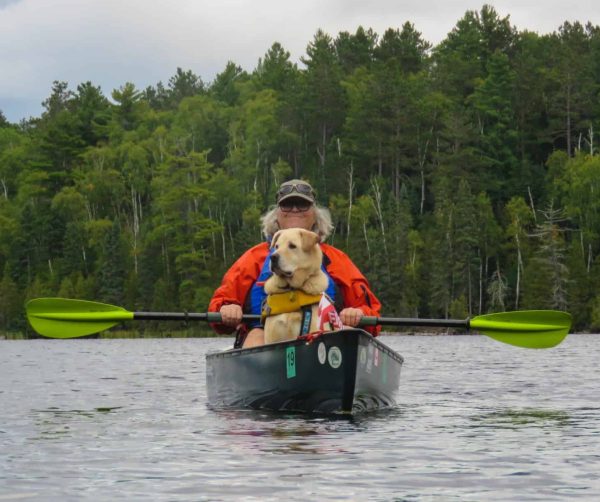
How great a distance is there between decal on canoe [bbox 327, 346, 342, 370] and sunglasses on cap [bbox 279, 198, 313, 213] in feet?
4.96

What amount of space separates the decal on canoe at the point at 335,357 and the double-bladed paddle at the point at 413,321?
1397mm

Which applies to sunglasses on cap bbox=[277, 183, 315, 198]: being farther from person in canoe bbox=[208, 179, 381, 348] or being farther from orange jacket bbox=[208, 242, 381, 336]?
orange jacket bbox=[208, 242, 381, 336]

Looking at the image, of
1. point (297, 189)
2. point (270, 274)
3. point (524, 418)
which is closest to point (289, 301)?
point (270, 274)

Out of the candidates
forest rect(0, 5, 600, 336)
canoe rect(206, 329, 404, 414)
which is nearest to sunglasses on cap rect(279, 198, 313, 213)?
canoe rect(206, 329, 404, 414)

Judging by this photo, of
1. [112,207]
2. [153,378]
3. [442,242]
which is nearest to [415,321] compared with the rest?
[153,378]

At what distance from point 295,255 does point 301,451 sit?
83.8 inches

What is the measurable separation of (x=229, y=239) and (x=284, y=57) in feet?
97.2

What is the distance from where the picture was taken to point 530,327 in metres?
12.4

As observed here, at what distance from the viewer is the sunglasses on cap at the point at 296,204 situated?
36.4 ft

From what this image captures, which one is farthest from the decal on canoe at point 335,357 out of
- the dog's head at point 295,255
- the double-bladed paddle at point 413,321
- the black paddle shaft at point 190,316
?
the double-bladed paddle at point 413,321

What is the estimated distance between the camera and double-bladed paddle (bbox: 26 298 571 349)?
1202cm

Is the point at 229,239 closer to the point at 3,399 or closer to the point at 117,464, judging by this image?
the point at 3,399

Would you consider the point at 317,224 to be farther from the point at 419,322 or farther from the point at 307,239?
the point at 419,322

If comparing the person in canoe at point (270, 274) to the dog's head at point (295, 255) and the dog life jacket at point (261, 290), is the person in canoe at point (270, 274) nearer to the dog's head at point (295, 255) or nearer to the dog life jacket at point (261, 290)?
the dog life jacket at point (261, 290)
